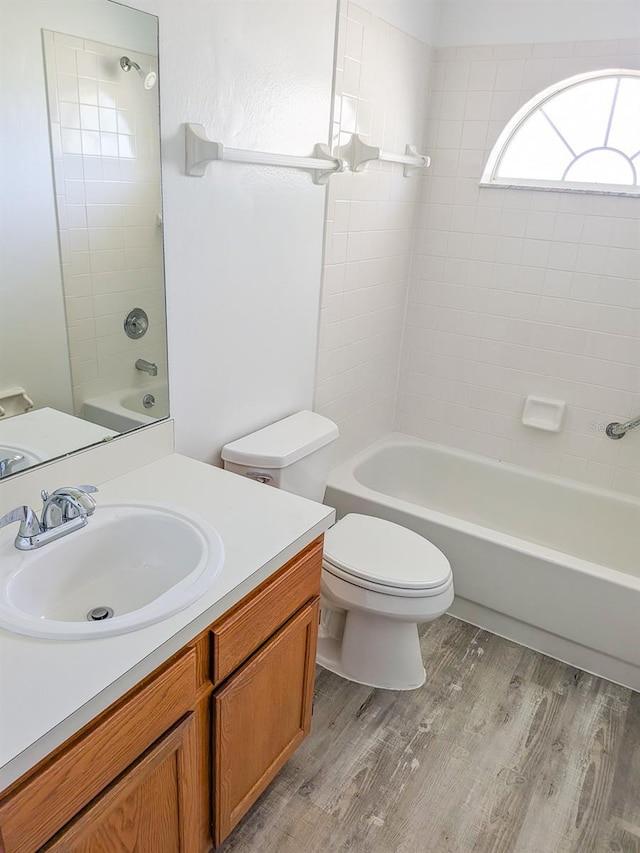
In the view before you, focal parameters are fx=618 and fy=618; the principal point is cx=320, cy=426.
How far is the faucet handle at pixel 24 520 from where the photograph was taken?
1.16 meters

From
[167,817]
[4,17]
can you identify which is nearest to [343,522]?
[167,817]

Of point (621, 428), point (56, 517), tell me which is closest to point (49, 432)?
point (56, 517)

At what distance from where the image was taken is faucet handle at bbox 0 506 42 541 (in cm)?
116

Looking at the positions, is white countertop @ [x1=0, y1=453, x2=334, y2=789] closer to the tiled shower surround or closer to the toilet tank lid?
the toilet tank lid

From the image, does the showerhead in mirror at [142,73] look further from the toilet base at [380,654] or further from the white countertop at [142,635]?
the toilet base at [380,654]

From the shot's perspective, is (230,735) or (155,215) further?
(155,215)

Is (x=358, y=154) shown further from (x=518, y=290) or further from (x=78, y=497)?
(x=78, y=497)

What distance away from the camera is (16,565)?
1.18 metres

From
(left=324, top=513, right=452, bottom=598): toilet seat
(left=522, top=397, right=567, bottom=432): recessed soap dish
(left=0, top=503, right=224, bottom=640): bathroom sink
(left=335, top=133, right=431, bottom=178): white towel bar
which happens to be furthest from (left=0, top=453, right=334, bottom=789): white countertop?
(left=522, top=397, right=567, bottom=432): recessed soap dish

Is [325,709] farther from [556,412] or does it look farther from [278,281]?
[556,412]

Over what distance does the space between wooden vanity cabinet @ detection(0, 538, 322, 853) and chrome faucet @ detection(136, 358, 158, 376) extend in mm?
622

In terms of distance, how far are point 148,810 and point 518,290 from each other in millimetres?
2304

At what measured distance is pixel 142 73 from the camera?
1.39m

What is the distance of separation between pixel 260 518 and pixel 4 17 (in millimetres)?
1098
